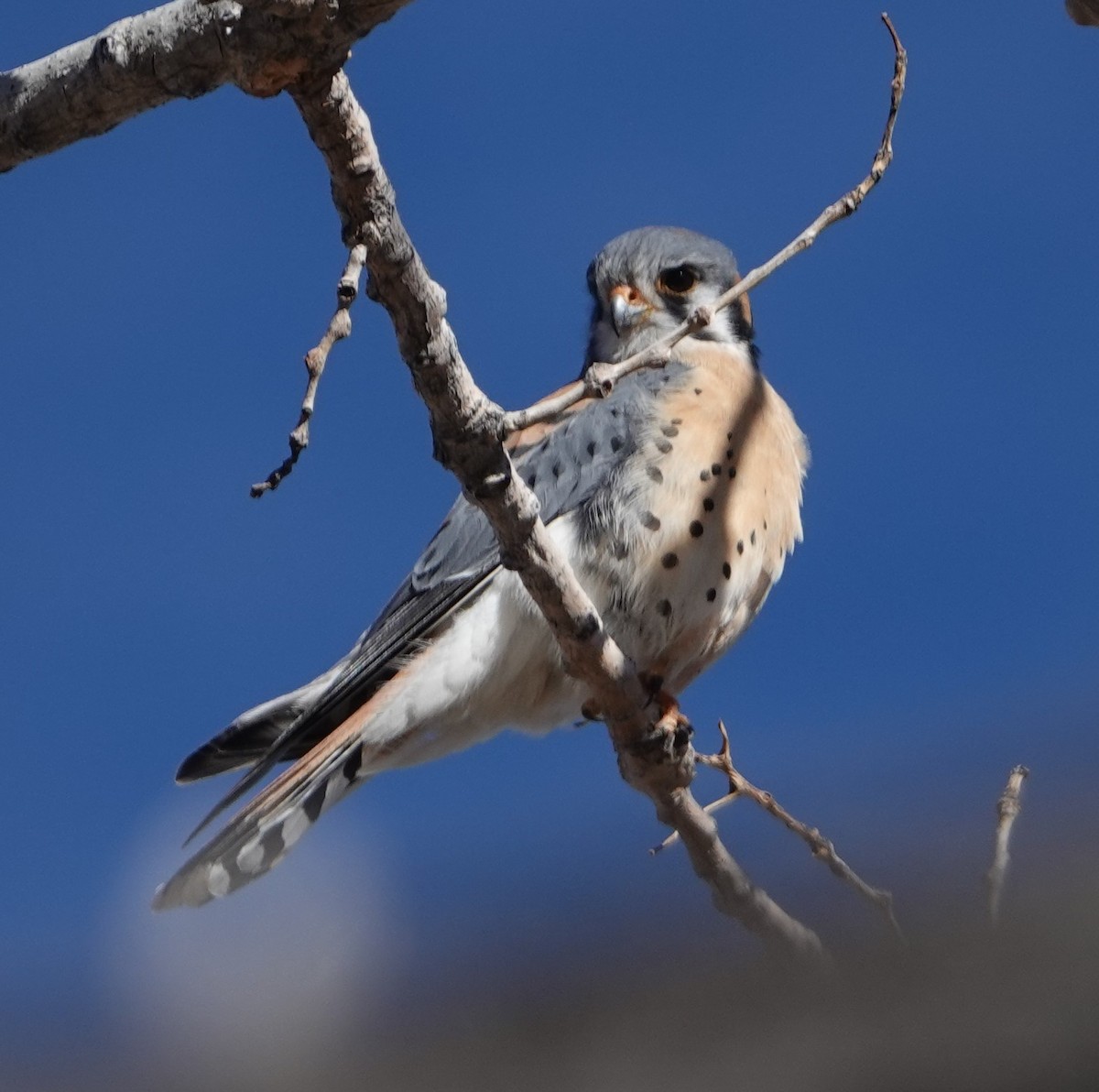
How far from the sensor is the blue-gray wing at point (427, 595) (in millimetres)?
4086

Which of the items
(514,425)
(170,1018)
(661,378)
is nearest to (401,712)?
(661,378)

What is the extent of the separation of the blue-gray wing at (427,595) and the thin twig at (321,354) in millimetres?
1684

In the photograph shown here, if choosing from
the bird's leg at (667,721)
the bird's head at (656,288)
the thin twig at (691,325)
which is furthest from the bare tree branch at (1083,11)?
the bird's head at (656,288)

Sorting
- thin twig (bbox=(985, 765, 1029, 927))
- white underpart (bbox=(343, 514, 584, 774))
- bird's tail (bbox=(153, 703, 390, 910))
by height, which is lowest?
thin twig (bbox=(985, 765, 1029, 927))

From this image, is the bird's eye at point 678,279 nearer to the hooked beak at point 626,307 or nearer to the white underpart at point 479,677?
the hooked beak at point 626,307

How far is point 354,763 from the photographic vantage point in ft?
13.4

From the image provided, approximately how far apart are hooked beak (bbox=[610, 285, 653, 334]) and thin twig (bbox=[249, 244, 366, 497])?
8.73ft

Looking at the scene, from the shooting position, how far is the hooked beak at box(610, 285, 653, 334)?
4.95 meters

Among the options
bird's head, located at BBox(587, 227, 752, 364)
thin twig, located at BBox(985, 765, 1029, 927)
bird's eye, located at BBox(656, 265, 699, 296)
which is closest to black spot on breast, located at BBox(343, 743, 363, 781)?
bird's head, located at BBox(587, 227, 752, 364)

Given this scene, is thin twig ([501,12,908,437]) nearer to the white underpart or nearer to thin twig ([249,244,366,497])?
thin twig ([249,244,366,497])

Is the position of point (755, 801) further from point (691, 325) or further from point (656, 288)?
point (656, 288)

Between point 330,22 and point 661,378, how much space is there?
2.34 metres

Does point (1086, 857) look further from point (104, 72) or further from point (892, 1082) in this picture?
point (104, 72)

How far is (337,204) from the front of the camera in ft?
8.09
